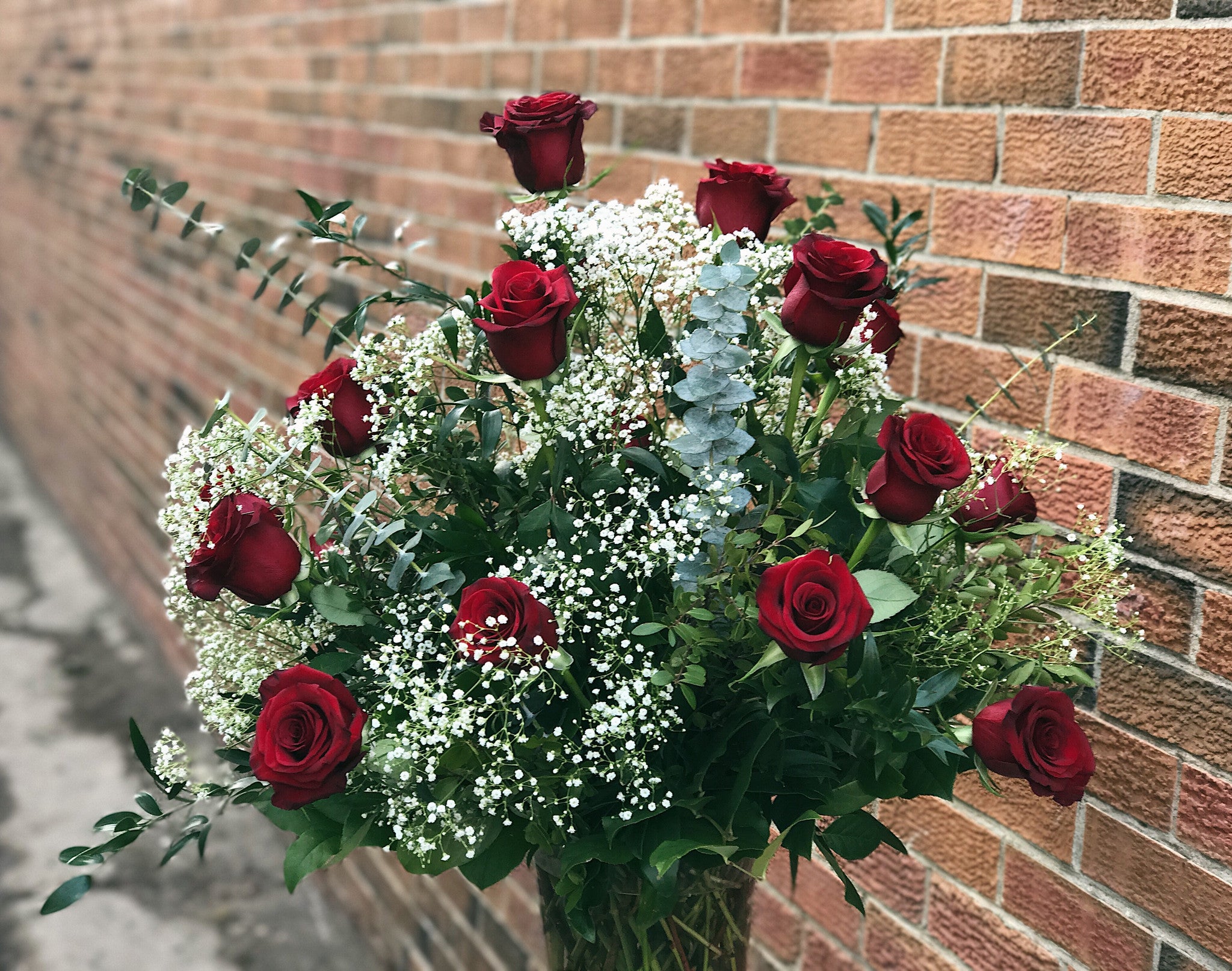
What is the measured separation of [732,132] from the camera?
1823 millimetres

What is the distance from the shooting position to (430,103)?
263cm

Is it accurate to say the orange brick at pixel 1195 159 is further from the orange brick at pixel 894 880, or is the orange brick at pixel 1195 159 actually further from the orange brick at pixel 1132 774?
the orange brick at pixel 894 880

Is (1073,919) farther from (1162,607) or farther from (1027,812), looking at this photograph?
(1162,607)

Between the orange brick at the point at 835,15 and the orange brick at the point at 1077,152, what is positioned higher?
the orange brick at the point at 835,15

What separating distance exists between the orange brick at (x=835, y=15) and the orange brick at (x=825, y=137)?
0.11 m

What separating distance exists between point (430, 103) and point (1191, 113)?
72.7 inches

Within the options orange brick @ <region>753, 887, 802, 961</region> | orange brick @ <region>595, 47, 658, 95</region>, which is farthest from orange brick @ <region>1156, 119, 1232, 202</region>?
orange brick @ <region>753, 887, 802, 961</region>

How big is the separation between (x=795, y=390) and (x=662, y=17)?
3.86 feet

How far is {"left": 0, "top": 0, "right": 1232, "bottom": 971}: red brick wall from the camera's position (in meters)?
1.17

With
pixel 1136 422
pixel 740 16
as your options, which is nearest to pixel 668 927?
Answer: pixel 1136 422

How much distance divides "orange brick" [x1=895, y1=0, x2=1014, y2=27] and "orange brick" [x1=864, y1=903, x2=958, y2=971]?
1164mm

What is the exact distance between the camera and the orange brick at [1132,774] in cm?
122

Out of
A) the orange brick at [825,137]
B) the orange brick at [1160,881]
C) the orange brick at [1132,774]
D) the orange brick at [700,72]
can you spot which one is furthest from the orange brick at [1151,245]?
the orange brick at [700,72]

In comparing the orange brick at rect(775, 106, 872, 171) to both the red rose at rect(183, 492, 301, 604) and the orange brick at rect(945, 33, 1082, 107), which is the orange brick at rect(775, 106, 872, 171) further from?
the red rose at rect(183, 492, 301, 604)
